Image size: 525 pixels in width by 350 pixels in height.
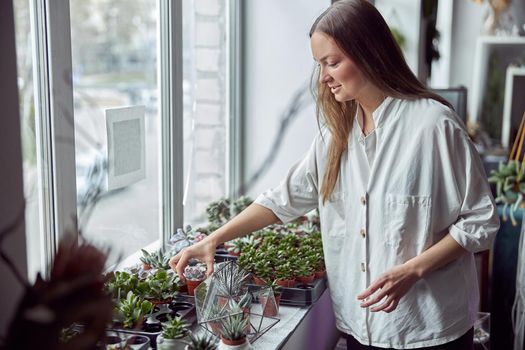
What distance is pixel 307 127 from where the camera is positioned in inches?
106

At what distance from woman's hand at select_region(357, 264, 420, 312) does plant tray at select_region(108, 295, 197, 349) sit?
47 cm

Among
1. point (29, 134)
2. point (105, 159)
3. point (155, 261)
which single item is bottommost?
point (155, 261)

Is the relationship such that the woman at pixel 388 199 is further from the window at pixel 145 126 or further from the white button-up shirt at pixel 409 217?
the window at pixel 145 126

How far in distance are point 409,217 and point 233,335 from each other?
21.0 inches

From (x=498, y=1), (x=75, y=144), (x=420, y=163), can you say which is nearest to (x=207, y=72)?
(x=75, y=144)

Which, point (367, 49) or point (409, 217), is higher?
point (367, 49)

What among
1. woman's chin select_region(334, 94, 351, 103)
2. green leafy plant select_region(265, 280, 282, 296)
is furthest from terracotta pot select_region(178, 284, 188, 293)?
woman's chin select_region(334, 94, 351, 103)

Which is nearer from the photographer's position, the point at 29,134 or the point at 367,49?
the point at 29,134

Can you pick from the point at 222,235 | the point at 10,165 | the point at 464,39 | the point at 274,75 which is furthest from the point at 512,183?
the point at 464,39

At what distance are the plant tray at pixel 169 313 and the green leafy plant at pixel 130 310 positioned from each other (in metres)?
0.02

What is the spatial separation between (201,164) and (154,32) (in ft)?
1.96

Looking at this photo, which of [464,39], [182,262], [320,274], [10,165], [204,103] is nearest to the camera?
[10,165]

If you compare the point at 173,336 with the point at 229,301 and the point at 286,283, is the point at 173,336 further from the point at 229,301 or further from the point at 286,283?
the point at 286,283

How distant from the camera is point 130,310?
1533 millimetres
